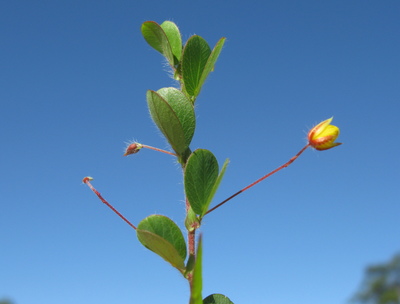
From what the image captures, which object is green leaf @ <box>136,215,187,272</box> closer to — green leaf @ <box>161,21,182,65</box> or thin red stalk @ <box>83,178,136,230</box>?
thin red stalk @ <box>83,178,136,230</box>

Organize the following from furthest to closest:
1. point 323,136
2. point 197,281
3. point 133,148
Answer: point 133,148
point 323,136
point 197,281

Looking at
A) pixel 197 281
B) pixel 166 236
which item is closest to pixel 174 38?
pixel 166 236

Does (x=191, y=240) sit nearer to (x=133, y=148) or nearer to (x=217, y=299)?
(x=217, y=299)

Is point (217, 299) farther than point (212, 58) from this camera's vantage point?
No

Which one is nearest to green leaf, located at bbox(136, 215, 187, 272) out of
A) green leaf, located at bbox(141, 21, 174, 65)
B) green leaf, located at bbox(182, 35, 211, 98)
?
green leaf, located at bbox(182, 35, 211, 98)

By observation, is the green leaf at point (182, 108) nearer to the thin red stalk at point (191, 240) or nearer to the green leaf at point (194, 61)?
the green leaf at point (194, 61)

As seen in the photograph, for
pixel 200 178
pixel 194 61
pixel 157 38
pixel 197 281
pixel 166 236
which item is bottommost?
pixel 197 281
